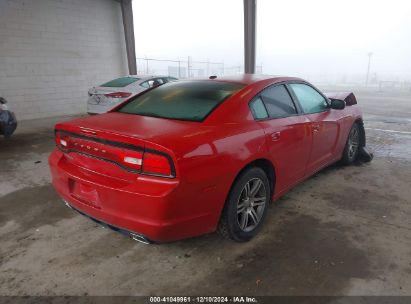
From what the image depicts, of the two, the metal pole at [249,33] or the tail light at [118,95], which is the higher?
the metal pole at [249,33]

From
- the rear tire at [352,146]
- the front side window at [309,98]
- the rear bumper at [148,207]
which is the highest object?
the front side window at [309,98]

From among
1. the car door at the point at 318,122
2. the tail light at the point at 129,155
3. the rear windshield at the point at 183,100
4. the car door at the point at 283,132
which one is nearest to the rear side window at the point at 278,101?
the car door at the point at 283,132

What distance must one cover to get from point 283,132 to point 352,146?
2.35m

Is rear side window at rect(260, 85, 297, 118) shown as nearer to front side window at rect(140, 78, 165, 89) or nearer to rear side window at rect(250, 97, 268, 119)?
rear side window at rect(250, 97, 268, 119)

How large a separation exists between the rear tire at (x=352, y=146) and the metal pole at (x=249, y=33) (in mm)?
6006

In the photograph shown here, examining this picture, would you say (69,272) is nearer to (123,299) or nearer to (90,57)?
(123,299)

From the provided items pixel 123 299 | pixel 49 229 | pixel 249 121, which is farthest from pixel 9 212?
pixel 249 121

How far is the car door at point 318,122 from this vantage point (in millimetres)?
3580

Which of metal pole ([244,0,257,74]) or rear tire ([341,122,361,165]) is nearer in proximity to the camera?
rear tire ([341,122,361,165])

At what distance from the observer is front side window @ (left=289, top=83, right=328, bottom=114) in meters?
3.58

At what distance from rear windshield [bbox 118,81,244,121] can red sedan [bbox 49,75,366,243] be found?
11mm

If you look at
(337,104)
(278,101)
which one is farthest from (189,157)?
(337,104)

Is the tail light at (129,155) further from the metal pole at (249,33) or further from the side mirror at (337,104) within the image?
the metal pole at (249,33)

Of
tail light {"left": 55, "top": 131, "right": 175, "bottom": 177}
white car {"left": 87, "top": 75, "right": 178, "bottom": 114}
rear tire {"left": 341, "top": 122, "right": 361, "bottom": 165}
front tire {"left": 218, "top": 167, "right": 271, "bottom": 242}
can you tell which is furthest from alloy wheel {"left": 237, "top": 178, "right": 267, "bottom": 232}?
white car {"left": 87, "top": 75, "right": 178, "bottom": 114}
